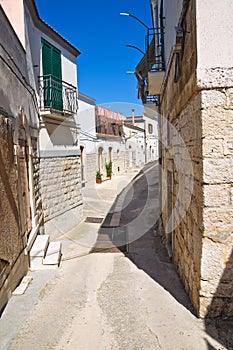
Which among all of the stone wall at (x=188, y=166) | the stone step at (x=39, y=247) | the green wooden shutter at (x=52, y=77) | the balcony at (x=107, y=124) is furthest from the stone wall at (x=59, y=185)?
the balcony at (x=107, y=124)

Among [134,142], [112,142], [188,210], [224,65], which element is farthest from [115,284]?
[134,142]

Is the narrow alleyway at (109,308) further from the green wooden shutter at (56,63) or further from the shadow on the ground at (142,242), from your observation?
the green wooden shutter at (56,63)

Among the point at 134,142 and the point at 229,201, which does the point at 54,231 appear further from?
the point at 134,142

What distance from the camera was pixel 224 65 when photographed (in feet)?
9.27

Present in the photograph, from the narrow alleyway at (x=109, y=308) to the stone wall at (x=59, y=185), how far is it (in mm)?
2324

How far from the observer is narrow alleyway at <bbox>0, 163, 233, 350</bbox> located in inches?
118

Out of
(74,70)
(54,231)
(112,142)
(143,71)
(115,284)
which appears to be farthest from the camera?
(112,142)

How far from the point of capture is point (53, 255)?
19.4 ft

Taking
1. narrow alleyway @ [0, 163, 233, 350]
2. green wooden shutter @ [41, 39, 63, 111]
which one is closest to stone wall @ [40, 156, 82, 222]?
green wooden shutter @ [41, 39, 63, 111]

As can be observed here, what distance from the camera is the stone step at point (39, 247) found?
566cm

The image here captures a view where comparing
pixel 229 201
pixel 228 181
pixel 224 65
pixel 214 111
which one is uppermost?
pixel 224 65

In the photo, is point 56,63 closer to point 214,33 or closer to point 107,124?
point 214,33

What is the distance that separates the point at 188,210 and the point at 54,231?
5.99 meters

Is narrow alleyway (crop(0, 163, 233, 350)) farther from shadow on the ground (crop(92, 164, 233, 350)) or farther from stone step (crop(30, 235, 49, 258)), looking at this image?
stone step (crop(30, 235, 49, 258))
